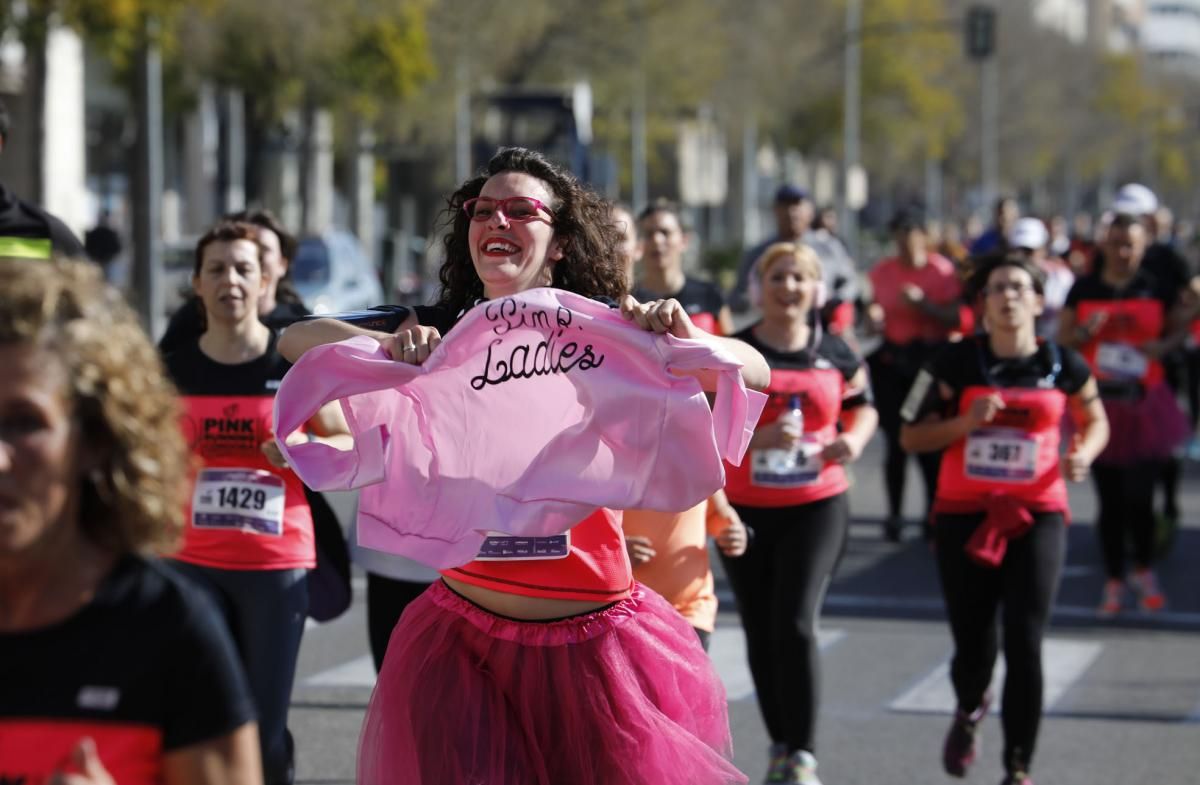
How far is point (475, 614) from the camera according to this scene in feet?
14.9

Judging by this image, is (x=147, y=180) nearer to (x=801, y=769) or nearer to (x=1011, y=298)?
(x=1011, y=298)

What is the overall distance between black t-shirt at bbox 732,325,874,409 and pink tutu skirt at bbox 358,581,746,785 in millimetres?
2816

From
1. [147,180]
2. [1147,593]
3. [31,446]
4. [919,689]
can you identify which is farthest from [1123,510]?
[147,180]

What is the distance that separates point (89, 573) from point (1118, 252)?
9175 millimetres

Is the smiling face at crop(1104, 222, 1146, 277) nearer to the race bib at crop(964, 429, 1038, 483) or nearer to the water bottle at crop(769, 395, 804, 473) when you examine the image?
the race bib at crop(964, 429, 1038, 483)

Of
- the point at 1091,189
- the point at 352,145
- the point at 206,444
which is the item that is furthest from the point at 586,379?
the point at 1091,189

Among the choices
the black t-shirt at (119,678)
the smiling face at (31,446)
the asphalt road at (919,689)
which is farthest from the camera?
the asphalt road at (919,689)

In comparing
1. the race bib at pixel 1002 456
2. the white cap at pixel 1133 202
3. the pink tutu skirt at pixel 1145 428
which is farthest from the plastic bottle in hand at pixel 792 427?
the white cap at pixel 1133 202

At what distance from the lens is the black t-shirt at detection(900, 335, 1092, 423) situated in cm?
739

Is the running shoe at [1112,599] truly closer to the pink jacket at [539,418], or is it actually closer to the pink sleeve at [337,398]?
the pink jacket at [539,418]

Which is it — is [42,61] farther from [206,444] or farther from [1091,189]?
[1091,189]

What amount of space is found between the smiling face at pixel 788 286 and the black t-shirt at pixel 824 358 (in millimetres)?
125

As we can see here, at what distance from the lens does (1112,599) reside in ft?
35.3

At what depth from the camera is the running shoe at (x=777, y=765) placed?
683cm
